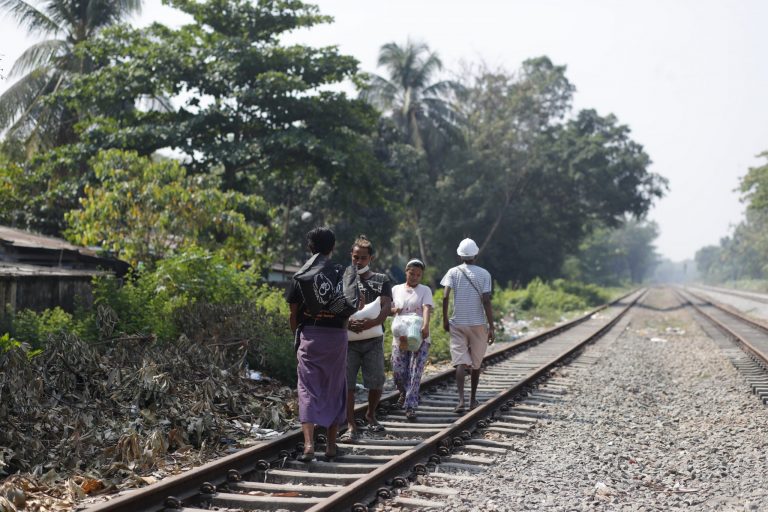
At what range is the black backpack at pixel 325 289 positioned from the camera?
5.99 m

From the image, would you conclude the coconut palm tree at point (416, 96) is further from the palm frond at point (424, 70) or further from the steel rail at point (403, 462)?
the steel rail at point (403, 462)

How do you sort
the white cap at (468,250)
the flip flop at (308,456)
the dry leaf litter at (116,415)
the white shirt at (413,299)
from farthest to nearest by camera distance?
the white cap at (468,250) < the white shirt at (413,299) < the flip flop at (308,456) < the dry leaf litter at (116,415)

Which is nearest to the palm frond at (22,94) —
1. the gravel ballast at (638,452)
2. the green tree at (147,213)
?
the green tree at (147,213)

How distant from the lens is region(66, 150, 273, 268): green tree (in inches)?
603

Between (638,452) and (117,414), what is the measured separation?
5.02m

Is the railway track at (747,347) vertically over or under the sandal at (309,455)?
over

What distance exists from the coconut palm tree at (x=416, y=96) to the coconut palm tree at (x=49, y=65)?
1979cm

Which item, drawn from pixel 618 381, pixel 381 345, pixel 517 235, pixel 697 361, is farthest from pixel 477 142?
pixel 381 345

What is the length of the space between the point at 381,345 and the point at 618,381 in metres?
6.00

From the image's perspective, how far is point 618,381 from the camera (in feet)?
38.8

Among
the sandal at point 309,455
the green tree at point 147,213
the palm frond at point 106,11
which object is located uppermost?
the palm frond at point 106,11

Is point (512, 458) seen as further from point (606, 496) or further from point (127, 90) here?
point (127, 90)

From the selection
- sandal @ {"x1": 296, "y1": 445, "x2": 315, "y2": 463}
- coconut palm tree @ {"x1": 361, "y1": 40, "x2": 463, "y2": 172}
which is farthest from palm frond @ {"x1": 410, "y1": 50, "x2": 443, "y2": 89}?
sandal @ {"x1": 296, "y1": 445, "x2": 315, "y2": 463}

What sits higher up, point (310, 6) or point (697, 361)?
point (310, 6)
